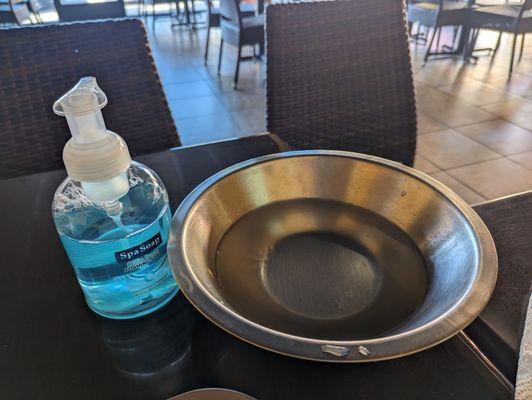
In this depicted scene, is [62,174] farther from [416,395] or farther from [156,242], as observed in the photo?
[416,395]

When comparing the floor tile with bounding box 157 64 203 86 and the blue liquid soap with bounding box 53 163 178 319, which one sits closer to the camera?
the blue liquid soap with bounding box 53 163 178 319

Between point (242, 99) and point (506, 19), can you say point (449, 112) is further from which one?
point (242, 99)

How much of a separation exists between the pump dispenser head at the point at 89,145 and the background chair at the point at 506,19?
2787mm

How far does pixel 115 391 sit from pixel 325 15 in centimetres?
80

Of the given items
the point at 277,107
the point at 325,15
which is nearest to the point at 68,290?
the point at 277,107

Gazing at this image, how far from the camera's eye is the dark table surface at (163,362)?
0.30m

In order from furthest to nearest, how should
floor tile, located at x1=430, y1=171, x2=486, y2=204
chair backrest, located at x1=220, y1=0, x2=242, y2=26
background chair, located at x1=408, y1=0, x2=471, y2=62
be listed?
background chair, located at x1=408, y1=0, x2=471, y2=62 < chair backrest, located at x1=220, y1=0, x2=242, y2=26 < floor tile, located at x1=430, y1=171, x2=486, y2=204

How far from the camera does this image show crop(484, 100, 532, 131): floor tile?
2.10m

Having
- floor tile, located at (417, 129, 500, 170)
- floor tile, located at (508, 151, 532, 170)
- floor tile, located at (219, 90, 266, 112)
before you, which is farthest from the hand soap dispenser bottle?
floor tile, located at (219, 90, 266, 112)

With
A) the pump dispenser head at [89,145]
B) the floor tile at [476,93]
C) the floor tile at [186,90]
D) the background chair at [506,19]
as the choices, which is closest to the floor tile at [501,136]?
the floor tile at [476,93]

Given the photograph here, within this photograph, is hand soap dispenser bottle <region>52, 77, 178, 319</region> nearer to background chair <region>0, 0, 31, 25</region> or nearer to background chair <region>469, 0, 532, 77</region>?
background chair <region>469, 0, 532, 77</region>

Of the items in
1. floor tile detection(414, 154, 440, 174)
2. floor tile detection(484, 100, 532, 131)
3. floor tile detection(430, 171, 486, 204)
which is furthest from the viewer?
floor tile detection(484, 100, 532, 131)

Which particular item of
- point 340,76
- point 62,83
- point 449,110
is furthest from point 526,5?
point 62,83

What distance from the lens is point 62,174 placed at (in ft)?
2.00
